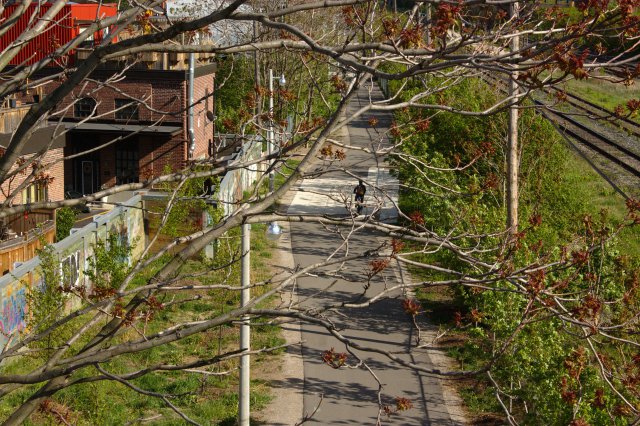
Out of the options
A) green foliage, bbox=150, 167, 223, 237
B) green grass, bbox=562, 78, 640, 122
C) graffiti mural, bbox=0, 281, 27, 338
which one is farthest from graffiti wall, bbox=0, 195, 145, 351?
green grass, bbox=562, 78, 640, 122

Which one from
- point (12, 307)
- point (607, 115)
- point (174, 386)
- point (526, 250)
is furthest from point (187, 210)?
point (607, 115)

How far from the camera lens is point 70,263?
23312 mm

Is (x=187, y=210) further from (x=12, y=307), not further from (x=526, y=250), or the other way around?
(x=526, y=250)

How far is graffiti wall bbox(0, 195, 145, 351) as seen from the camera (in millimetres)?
19266

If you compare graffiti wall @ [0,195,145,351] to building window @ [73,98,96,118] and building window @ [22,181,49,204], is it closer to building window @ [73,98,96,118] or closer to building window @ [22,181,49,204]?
building window @ [22,181,49,204]

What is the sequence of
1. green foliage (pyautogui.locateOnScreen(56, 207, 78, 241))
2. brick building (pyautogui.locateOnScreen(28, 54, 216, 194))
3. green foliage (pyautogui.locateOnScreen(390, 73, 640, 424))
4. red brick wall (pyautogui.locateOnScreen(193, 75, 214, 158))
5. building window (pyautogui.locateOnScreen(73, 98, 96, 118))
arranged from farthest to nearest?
red brick wall (pyautogui.locateOnScreen(193, 75, 214, 158)) → building window (pyautogui.locateOnScreen(73, 98, 96, 118)) → brick building (pyautogui.locateOnScreen(28, 54, 216, 194)) → green foliage (pyautogui.locateOnScreen(56, 207, 78, 241)) → green foliage (pyautogui.locateOnScreen(390, 73, 640, 424))

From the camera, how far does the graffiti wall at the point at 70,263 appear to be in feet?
63.2

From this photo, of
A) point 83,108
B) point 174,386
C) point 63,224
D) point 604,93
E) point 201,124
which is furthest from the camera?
point 604,93

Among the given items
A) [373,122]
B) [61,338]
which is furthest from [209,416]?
[373,122]

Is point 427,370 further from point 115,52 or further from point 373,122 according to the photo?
point 373,122

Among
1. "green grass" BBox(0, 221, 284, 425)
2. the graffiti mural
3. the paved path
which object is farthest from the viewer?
the graffiti mural

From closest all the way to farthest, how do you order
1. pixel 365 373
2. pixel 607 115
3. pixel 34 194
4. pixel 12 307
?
pixel 607 115 < pixel 365 373 < pixel 12 307 < pixel 34 194

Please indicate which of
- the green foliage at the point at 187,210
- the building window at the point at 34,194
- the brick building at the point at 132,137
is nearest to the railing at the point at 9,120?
the building window at the point at 34,194

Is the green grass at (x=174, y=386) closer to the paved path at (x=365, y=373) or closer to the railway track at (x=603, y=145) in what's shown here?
the paved path at (x=365, y=373)
